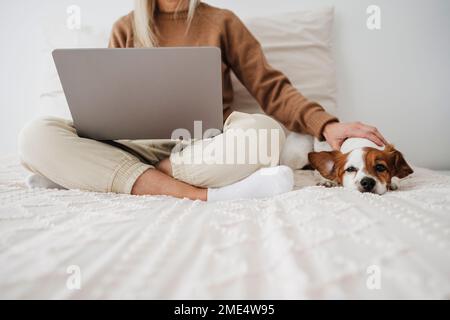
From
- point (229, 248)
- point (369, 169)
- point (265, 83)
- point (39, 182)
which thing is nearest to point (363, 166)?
point (369, 169)

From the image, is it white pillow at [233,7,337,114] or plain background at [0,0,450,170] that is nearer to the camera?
white pillow at [233,7,337,114]

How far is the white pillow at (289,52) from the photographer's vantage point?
1250mm

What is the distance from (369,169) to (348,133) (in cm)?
14

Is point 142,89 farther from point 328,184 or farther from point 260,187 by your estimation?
point 328,184

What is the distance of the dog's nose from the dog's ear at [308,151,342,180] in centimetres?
13

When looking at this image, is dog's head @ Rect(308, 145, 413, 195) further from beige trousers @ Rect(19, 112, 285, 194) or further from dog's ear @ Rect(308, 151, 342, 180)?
beige trousers @ Rect(19, 112, 285, 194)

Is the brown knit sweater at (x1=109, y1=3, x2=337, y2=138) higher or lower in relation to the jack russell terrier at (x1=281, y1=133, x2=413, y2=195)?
higher

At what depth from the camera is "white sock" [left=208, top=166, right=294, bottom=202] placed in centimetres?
68

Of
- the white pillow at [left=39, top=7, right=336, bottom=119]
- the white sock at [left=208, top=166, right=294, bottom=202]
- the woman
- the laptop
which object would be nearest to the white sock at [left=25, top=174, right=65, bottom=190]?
the woman

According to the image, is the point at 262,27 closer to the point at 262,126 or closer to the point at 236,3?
the point at 236,3

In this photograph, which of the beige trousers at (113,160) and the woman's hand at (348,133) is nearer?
the beige trousers at (113,160)

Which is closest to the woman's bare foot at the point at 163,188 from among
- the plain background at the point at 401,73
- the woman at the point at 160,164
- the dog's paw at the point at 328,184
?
the woman at the point at 160,164

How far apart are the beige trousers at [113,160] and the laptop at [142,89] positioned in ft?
0.16

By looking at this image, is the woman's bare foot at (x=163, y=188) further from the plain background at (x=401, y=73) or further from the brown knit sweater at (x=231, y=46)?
the plain background at (x=401, y=73)
